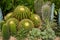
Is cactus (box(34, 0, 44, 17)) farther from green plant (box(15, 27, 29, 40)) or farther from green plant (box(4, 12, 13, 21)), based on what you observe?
green plant (box(15, 27, 29, 40))

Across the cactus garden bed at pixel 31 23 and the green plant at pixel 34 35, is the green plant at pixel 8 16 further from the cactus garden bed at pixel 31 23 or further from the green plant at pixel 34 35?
the green plant at pixel 34 35

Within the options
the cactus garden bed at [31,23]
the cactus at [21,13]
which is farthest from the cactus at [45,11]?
the cactus at [21,13]

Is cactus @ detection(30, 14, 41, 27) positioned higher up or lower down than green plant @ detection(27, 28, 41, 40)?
higher up

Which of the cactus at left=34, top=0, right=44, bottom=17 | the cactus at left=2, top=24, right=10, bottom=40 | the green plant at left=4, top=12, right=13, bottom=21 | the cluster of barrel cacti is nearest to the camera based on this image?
the cactus at left=2, top=24, right=10, bottom=40

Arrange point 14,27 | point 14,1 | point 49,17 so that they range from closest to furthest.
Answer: point 14,27 < point 49,17 < point 14,1

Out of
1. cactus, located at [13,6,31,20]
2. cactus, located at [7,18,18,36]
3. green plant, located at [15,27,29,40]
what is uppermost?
cactus, located at [13,6,31,20]

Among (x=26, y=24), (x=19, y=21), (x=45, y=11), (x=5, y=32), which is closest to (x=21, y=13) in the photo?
(x=19, y=21)

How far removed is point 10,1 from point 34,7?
18.1 inches

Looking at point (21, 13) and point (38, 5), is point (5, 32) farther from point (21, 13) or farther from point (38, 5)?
point (38, 5)

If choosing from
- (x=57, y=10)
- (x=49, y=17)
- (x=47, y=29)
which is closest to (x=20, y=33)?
(x=47, y=29)

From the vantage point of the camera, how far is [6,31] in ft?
12.3

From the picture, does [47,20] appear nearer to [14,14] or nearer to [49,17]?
[49,17]

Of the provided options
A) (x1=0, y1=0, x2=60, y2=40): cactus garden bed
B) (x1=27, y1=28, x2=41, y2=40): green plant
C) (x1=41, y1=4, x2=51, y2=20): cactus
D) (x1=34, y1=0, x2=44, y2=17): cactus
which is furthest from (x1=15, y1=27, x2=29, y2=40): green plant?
(x1=34, y1=0, x2=44, y2=17): cactus

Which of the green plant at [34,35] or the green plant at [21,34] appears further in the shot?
the green plant at [21,34]
